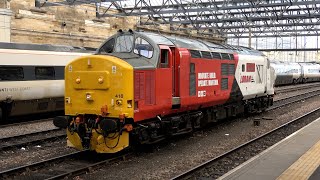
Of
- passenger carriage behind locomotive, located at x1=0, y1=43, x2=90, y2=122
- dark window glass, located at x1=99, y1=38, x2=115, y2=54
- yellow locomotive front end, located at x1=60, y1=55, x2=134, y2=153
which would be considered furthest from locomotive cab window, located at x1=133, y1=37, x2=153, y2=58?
passenger carriage behind locomotive, located at x1=0, y1=43, x2=90, y2=122

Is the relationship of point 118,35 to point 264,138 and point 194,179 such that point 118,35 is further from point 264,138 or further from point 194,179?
point 264,138

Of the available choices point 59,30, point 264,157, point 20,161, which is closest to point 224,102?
point 264,157

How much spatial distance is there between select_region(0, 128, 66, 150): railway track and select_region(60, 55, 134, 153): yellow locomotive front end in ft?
7.69

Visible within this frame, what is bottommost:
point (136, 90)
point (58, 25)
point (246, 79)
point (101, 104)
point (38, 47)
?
point (101, 104)

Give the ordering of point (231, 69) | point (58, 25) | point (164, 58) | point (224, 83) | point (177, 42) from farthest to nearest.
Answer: point (58, 25) → point (231, 69) → point (224, 83) → point (177, 42) → point (164, 58)

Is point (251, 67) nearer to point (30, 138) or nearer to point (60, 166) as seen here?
point (30, 138)

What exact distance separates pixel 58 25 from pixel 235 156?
2267cm

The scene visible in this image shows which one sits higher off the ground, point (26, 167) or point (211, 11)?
point (211, 11)

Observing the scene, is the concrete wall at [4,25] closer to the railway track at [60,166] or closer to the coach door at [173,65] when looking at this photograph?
the railway track at [60,166]

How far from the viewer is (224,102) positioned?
14883mm

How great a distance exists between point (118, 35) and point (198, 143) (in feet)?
13.8

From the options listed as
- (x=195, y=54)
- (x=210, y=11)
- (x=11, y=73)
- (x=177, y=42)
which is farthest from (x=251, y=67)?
(x=210, y=11)

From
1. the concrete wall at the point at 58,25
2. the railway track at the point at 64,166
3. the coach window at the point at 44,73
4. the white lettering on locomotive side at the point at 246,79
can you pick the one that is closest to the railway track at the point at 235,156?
the railway track at the point at 64,166

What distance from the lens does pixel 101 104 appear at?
31.1 feet
